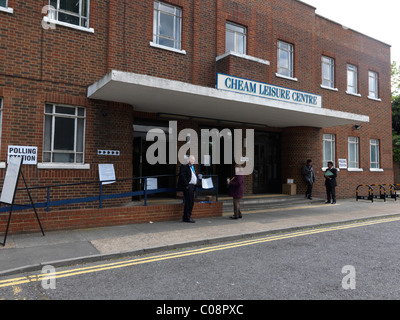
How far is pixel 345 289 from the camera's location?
393 centimetres

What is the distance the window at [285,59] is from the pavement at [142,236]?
21.2 ft

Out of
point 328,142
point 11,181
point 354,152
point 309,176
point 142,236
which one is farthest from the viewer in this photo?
point 354,152

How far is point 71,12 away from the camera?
8.70m

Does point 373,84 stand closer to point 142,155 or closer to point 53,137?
point 142,155

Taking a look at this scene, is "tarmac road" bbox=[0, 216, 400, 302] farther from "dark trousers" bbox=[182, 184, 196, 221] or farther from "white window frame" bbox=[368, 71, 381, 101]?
"white window frame" bbox=[368, 71, 381, 101]

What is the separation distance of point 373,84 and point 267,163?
29.4 feet

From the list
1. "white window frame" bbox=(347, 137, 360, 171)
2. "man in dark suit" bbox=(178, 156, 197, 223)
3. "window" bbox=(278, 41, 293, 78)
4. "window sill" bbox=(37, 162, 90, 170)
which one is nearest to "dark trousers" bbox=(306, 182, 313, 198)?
"white window frame" bbox=(347, 137, 360, 171)

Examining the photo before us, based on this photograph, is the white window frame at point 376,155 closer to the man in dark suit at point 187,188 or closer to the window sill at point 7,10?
the man in dark suit at point 187,188

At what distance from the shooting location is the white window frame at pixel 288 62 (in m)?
13.2

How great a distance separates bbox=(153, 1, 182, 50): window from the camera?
33.2 feet

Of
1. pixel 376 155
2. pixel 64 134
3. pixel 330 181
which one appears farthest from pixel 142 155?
pixel 376 155

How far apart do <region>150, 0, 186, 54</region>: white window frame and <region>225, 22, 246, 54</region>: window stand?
2.11 meters

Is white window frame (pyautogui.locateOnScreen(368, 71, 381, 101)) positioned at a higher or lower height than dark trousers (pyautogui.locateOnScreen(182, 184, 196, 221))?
higher
